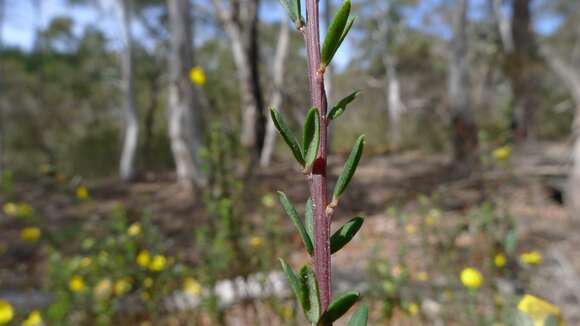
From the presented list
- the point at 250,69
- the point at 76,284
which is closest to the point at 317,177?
the point at 76,284

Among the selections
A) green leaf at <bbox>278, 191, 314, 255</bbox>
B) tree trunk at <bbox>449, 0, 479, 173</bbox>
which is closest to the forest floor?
tree trunk at <bbox>449, 0, 479, 173</bbox>

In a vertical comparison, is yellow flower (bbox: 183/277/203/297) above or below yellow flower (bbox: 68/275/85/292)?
below

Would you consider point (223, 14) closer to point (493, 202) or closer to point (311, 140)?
point (493, 202)

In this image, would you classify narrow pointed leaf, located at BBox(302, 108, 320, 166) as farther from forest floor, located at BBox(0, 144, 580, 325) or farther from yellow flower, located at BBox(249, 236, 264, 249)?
forest floor, located at BBox(0, 144, 580, 325)

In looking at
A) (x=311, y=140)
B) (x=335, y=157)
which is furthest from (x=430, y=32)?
(x=311, y=140)

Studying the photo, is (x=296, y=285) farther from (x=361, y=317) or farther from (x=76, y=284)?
(x=76, y=284)

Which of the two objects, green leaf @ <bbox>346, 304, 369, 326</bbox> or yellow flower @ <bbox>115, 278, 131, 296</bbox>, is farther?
yellow flower @ <bbox>115, 278, 131, 296</bbox>
